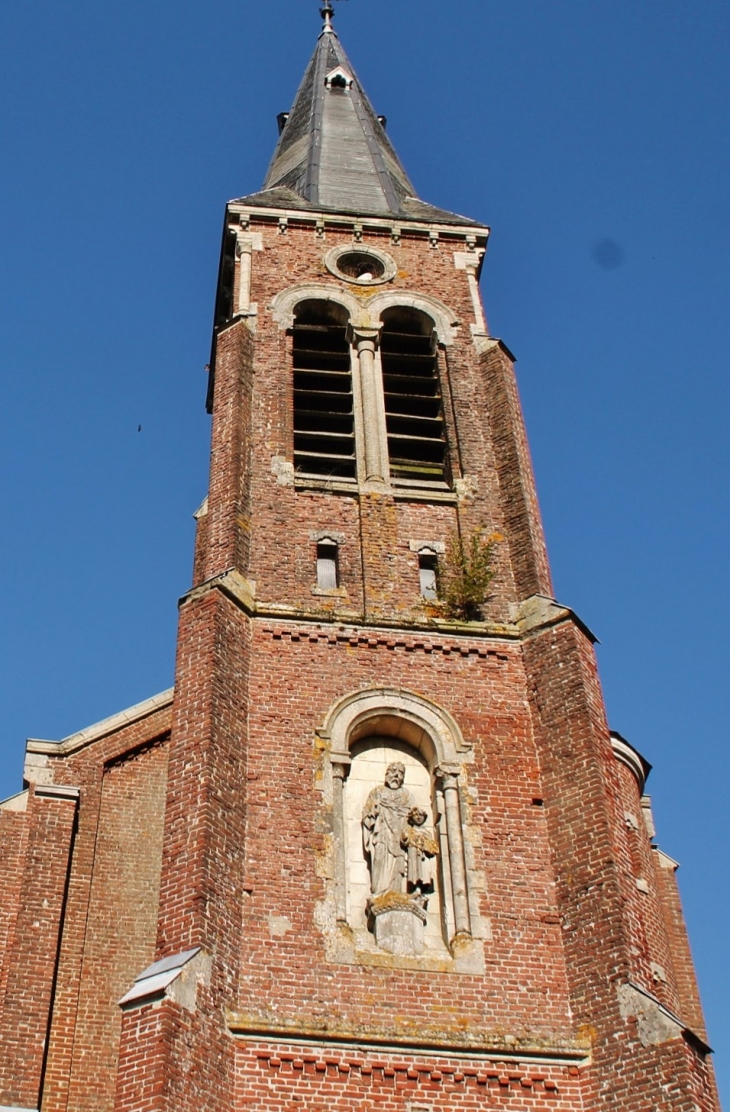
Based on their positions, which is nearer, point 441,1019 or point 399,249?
point 441,1019

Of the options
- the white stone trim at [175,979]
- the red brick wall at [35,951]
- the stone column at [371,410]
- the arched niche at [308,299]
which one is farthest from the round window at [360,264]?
the white stone trim at [175,979]

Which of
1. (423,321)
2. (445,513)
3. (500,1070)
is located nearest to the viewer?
(500,1070)

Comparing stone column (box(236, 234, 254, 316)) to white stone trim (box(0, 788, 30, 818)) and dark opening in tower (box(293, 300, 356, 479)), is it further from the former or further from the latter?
white stone trim (box(0, 788, 30, 818))

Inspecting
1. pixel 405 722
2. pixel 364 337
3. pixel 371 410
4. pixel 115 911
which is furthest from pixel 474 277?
pixel 115 911

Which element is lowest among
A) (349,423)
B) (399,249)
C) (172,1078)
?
(172,1078)

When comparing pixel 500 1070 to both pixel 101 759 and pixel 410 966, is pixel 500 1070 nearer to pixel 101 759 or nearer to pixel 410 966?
pixel 410 966

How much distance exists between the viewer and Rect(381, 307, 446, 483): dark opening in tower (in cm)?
2080

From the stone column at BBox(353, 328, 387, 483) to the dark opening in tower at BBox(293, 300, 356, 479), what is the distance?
0.20 m

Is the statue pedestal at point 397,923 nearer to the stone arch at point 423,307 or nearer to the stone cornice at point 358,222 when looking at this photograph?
the stone arch at point 423,307

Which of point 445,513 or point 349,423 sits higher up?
point 349,423

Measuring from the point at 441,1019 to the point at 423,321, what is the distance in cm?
1193

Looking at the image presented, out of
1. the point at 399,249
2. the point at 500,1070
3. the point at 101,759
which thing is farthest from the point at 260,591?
the point at 399,249

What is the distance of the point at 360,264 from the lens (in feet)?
78.3

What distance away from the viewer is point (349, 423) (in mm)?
21219
